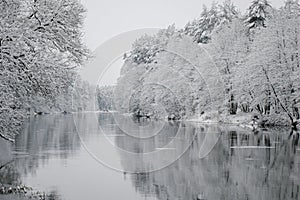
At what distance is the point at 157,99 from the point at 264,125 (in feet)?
82.7

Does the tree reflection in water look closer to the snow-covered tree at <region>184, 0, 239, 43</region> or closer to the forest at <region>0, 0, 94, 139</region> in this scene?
the forest at <region>0, 0, 94, 139</region>

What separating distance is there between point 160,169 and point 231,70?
34.3 m

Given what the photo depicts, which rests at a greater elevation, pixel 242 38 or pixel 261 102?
pixel 242 38

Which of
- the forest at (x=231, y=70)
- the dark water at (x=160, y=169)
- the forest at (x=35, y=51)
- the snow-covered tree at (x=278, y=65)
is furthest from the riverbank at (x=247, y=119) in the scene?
the forest at (x=35, y=51)

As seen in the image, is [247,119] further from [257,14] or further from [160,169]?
[160,169]

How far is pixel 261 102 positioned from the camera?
45406 mm

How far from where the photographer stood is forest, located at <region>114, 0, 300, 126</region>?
4338 centimetres

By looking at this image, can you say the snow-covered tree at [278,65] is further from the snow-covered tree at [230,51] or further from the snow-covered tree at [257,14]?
the snow-covered tree at [257,14]

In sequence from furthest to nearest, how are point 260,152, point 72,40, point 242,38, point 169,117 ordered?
point 169,117, point 242,38, point 260,152, point 72,40

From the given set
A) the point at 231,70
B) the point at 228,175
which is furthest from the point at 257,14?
the point at 228,175

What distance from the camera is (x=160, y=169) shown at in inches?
766

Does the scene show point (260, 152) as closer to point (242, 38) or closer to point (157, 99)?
point (242, 38)

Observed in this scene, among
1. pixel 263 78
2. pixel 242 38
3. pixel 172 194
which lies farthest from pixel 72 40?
pixel 242 38

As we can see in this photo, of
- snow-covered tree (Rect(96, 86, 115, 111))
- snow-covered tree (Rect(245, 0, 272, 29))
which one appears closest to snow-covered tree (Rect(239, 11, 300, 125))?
snow-covered tree (Rect(245, 0, 272, 29))
